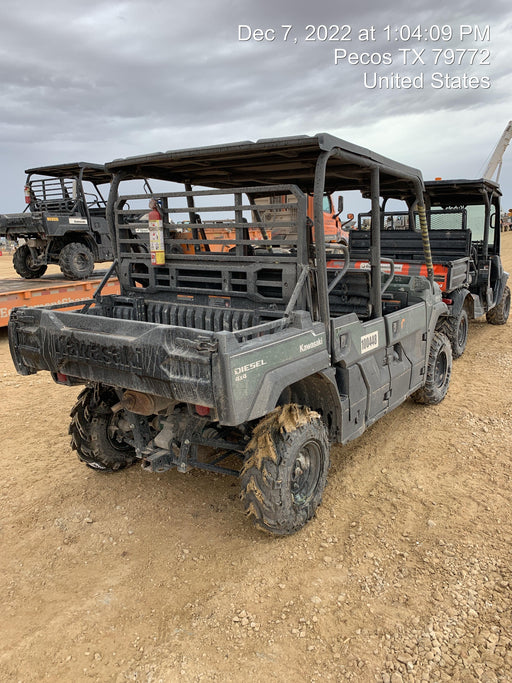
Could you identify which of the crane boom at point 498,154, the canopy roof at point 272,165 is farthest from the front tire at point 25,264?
the crane boom at point 498,154

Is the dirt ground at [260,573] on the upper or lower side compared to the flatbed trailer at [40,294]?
lower

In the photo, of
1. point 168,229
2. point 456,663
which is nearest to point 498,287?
point 168,229

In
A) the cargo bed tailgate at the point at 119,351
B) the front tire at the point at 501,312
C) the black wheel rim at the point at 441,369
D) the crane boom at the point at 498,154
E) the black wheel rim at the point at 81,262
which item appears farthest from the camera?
the crane boom at the point at 498,154

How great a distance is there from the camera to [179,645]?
97.1 inches

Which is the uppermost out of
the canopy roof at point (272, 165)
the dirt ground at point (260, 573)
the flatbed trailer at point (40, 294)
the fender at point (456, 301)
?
the canopy roof at point (272, 165)

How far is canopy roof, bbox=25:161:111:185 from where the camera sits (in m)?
10.6

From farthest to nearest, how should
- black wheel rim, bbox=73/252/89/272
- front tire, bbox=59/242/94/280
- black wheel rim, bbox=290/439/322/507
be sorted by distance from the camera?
black wheel rim, bbox=73/252/89/272 → front tire, bbox=59/242/94/280 → black wheel rim, bbox=290/439/322/507

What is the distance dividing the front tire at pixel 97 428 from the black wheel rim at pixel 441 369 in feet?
10.9

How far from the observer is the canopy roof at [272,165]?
3.12 metres

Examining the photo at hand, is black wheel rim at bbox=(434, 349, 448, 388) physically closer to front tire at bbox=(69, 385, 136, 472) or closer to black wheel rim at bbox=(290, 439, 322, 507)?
black wheel rim at bbox=(290, 439, 322, 507)

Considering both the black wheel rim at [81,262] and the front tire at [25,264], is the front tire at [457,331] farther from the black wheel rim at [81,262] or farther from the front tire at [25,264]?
the front tire at [25,264]

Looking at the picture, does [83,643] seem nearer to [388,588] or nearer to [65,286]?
[388,588]

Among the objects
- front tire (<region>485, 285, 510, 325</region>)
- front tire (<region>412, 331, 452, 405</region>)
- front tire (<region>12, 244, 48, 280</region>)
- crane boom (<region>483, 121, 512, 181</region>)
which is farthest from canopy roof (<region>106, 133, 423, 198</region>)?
crane boom (<region>483, 121, 512, 181</region>)

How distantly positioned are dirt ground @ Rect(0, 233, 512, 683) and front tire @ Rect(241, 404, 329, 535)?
0.69ft
